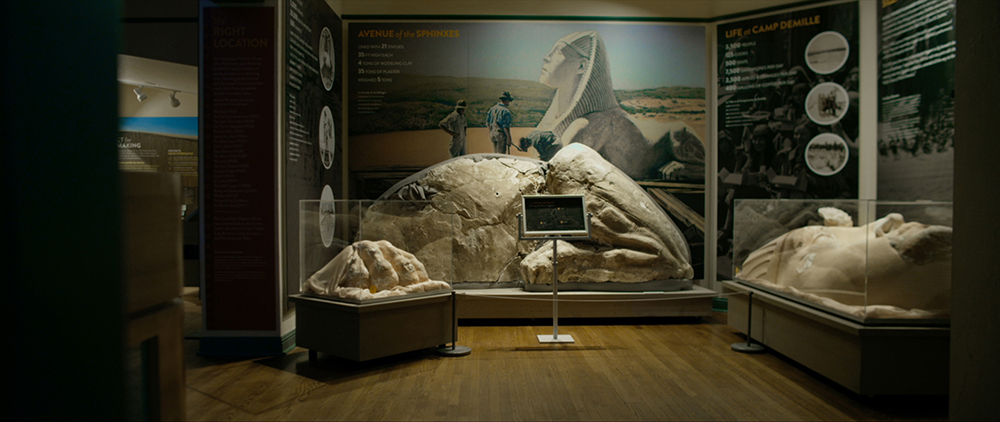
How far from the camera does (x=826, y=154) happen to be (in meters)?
6.57

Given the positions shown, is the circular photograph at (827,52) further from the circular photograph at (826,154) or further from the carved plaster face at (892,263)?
the carved plaster face at (892,263)

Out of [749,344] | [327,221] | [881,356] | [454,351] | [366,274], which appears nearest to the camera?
[881,356]

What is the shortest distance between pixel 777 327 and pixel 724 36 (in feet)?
14.0

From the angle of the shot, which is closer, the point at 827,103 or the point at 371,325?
the point at 371,325

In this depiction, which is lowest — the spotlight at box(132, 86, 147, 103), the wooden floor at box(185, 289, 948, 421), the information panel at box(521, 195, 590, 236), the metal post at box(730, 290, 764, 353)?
the wooden floor at box(185, 289, 948, 421)

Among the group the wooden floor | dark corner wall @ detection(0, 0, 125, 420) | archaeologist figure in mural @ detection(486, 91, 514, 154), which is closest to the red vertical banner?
the wooden floor

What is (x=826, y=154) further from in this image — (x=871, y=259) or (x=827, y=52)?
(x=871, y=259)

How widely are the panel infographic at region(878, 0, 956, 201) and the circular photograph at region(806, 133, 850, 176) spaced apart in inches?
15.2

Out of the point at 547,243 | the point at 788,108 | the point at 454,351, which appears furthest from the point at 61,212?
the point at 788,108

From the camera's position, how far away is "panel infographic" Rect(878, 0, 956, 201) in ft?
17.2

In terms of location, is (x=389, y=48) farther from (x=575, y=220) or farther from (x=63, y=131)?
(x=63, y=131)

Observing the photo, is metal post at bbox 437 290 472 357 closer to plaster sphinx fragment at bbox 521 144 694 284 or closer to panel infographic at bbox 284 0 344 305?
panel infographic at bbox 284 0 344 305

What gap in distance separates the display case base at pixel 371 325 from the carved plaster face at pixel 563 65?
151 inches

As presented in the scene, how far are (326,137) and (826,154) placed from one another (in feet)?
19.9
